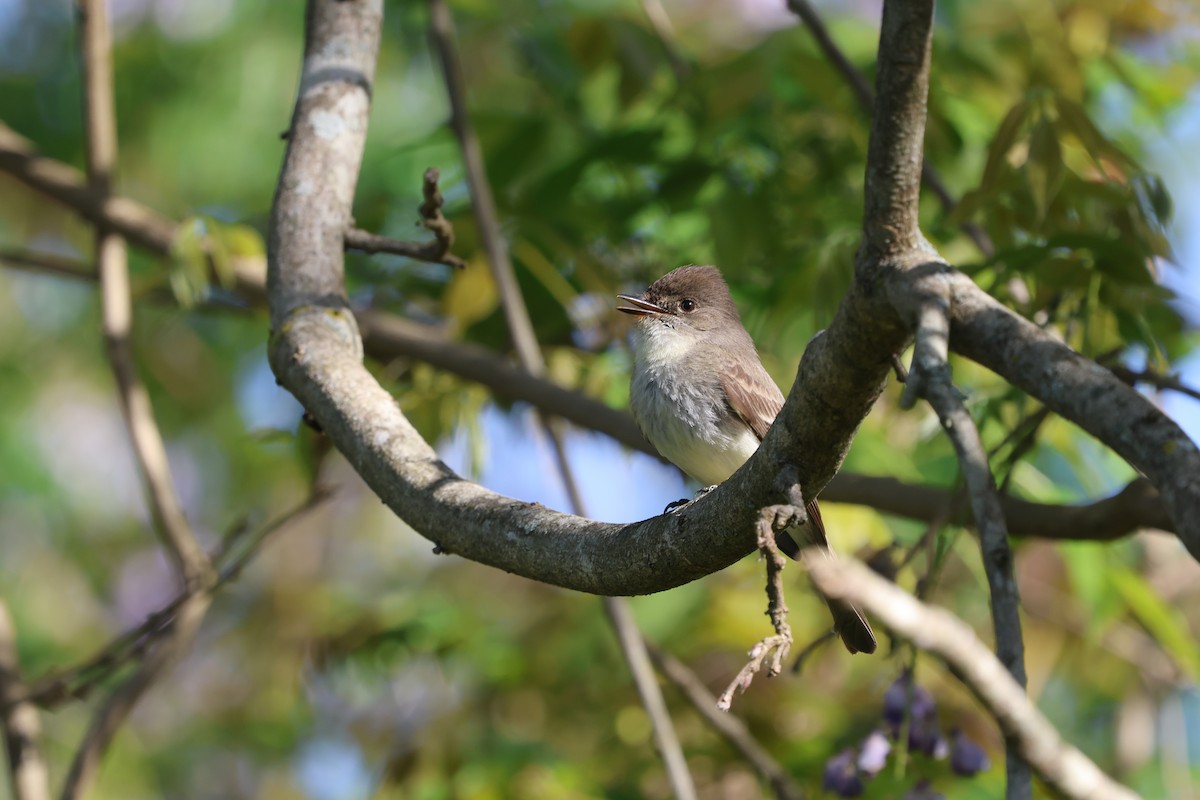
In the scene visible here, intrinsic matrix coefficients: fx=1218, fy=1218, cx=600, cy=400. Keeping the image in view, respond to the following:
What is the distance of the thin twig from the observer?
12.5ft

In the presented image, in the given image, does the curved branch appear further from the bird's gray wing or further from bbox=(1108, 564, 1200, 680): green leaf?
bbox=(1108, 564, 1200, 680): green leaf

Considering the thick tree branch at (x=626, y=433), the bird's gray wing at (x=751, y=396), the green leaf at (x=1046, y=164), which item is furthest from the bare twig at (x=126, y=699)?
the green leaf at (x=1046, y=164)

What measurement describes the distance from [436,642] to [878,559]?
6.80 feet

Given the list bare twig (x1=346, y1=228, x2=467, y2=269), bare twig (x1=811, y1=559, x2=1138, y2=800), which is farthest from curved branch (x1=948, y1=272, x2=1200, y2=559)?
bare twig (x1=346, y1=228, x2=467, y2=269)

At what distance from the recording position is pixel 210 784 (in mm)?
9344

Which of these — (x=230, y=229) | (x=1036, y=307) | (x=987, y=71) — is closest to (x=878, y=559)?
(x=1036, y=307)

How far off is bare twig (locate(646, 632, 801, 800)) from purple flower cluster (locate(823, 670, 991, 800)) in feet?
1.47

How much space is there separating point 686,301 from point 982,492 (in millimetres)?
2699

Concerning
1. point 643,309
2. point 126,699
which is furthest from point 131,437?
point 643,309

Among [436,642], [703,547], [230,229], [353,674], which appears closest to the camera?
[703,547]

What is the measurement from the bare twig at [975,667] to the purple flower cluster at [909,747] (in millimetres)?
1600

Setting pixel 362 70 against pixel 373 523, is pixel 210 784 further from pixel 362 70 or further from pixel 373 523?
pixel 362 70

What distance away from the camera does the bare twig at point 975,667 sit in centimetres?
113

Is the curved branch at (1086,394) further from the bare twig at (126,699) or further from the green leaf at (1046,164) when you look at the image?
the bare twig at (126,699)
